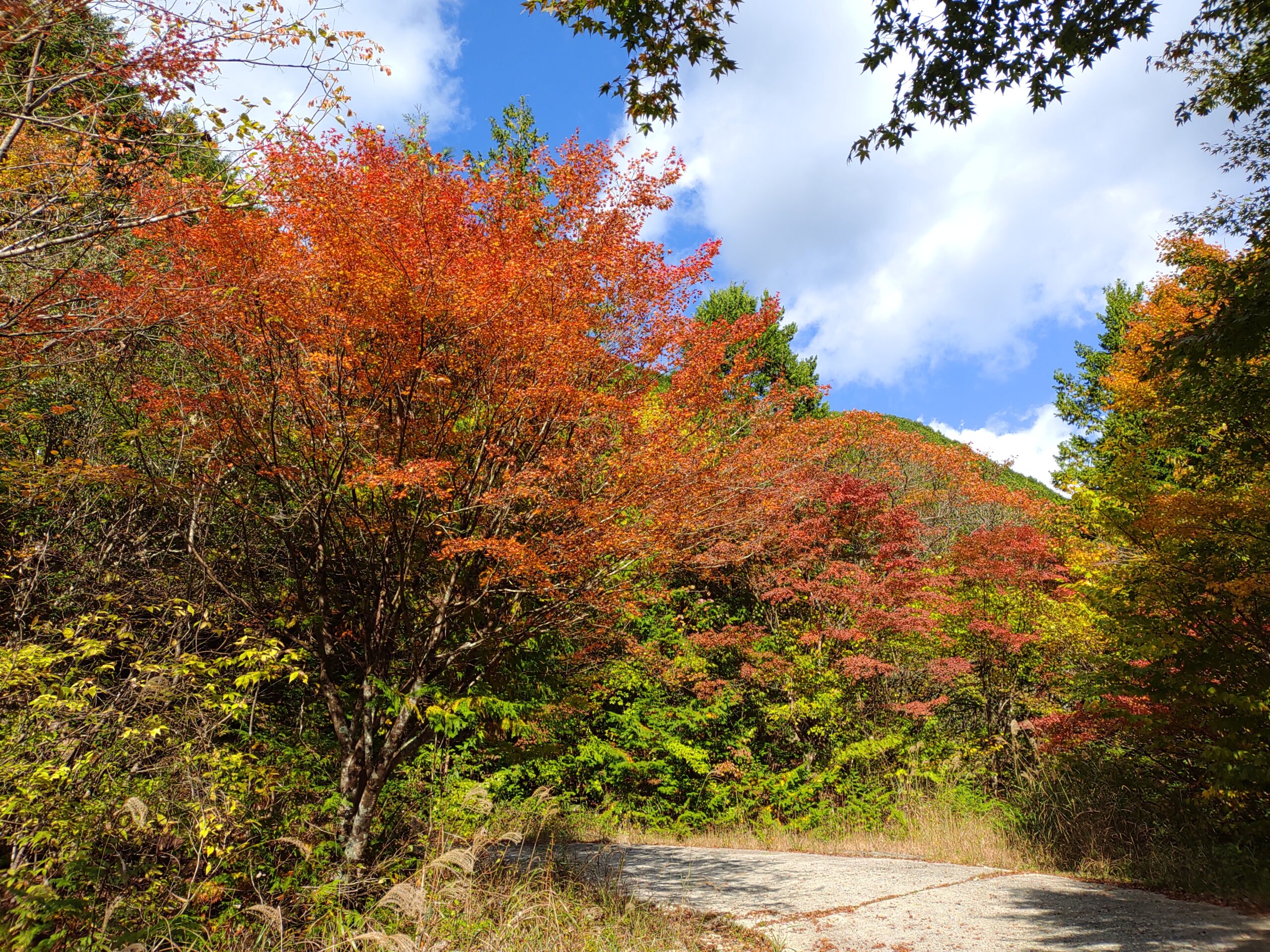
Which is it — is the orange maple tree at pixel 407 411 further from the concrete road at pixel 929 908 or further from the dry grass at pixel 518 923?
the concrete road at pixel 929 908

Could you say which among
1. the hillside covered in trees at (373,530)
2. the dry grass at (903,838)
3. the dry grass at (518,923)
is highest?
the hillside covered in trees at (373,530)

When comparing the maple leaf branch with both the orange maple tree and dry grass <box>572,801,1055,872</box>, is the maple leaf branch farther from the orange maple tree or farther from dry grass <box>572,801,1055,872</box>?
dry grass <box>572,801,1055,872</box>

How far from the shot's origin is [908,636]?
12.2 m

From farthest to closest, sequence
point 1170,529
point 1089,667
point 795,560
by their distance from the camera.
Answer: point 795,560
point 1089,667
point 1170,529

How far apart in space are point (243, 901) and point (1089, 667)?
1305 cm

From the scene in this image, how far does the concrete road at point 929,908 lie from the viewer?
14.7 ft

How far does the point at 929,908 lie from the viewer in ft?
18.0

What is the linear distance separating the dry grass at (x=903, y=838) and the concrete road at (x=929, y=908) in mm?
720

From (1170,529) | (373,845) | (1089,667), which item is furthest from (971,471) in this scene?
(373,845)

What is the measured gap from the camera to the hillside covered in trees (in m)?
3.97

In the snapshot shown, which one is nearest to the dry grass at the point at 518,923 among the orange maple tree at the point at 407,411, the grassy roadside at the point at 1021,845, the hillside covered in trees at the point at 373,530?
the hillside covered in trees at the point at 373,530

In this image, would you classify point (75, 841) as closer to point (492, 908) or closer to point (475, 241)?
point (492, 908)

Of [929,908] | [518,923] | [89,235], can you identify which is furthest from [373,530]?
[929,908]

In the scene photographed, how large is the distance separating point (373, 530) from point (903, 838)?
8.68 meters
